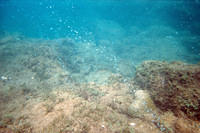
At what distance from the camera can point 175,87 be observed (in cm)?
347

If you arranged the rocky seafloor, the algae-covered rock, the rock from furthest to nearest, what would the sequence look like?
the rock → the algae-covered rock → the rocky seafloor

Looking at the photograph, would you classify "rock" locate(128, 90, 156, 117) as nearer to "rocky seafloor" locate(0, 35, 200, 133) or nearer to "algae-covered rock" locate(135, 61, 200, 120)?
"rocky seafloor" locate(0, 35, 200, 133)

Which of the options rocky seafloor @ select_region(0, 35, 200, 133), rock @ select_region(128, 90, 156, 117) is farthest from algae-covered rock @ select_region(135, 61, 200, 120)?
rock @ select_region(128, 90, 156, 117)

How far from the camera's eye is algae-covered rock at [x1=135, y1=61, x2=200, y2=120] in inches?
119

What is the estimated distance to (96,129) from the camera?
2641 mm

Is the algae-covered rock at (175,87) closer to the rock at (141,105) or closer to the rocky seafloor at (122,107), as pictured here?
the rocky seafloor at (122,107)

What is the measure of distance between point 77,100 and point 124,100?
5.85 ft

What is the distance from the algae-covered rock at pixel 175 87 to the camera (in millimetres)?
3029

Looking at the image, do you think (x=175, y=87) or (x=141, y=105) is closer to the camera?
(x=175, y=87)

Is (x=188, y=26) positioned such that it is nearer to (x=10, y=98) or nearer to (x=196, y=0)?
(x=196, y=0)

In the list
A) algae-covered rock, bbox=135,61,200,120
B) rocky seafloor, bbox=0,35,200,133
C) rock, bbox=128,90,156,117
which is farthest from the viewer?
rock, bbox=128,90,156,117

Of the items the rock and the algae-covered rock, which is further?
the rock

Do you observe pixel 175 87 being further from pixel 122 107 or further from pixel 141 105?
pixel 122 107

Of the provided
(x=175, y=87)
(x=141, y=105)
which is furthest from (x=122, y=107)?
(x=175, y=87)
